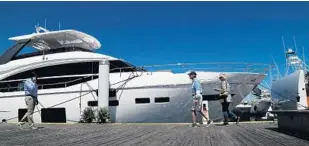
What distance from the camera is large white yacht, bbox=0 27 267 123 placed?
13.9m

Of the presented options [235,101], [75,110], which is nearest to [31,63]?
[75,110]

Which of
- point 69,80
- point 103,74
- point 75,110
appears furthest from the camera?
point 69,80

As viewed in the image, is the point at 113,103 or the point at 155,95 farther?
the point at 113,103

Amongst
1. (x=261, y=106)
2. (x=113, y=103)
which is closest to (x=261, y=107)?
(x=261, y=106)

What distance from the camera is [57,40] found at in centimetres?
2041

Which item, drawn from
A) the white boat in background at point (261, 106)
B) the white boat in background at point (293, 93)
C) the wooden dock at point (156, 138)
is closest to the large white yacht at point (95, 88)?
the white boat in background at point (293, 93)

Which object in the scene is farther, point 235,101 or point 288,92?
point 288,92

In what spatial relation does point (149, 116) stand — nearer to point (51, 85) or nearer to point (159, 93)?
point (159, 93)

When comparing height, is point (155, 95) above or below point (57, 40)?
below

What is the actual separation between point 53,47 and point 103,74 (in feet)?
28.1

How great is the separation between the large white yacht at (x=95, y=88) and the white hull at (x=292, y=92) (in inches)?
168

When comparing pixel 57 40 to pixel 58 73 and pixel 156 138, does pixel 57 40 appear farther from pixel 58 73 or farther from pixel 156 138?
pixel 156 138

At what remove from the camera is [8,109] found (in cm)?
1666

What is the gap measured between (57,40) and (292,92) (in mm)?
14945
